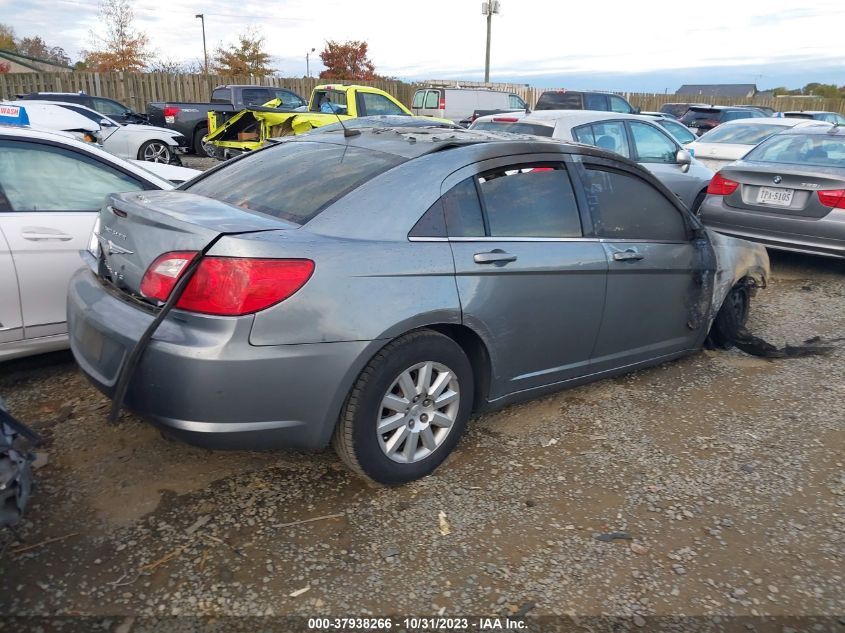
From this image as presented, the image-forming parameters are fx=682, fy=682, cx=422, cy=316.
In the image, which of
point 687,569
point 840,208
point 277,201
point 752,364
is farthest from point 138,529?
point 840,208

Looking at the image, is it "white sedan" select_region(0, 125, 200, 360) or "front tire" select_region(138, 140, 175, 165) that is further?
"front tire" select_region(138, 140, 175, 165)

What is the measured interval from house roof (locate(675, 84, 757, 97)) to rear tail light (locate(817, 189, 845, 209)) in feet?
199

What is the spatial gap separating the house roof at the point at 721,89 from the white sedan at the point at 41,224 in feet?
214

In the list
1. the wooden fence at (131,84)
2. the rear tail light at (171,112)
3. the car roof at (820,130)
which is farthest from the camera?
the wooden fence at (131,84)

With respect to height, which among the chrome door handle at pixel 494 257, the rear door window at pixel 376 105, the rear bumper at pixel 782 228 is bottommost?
the rear bumper at pixel 782 228

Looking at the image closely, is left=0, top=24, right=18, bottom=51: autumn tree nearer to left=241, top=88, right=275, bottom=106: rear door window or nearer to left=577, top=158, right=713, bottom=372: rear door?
left=241, top=88, right=275, bottom=106: rear door window

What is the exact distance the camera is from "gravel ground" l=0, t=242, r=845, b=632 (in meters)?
Result: 2.50

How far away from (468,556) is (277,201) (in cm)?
178

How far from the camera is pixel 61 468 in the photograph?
10.6ft

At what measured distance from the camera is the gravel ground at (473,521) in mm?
2496

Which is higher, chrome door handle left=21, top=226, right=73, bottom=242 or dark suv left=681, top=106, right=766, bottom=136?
dark suv left=681, top=106, right=766, bottom=136

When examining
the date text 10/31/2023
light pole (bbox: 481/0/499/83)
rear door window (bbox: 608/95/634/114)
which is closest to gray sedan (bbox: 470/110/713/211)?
the date text 10/31/2023

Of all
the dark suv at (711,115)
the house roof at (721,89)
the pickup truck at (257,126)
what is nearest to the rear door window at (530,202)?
Result: the pickup truck at (257,126)

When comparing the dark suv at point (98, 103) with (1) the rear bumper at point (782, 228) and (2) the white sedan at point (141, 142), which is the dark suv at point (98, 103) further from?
(1) the rear bumper at point (782, 228)
